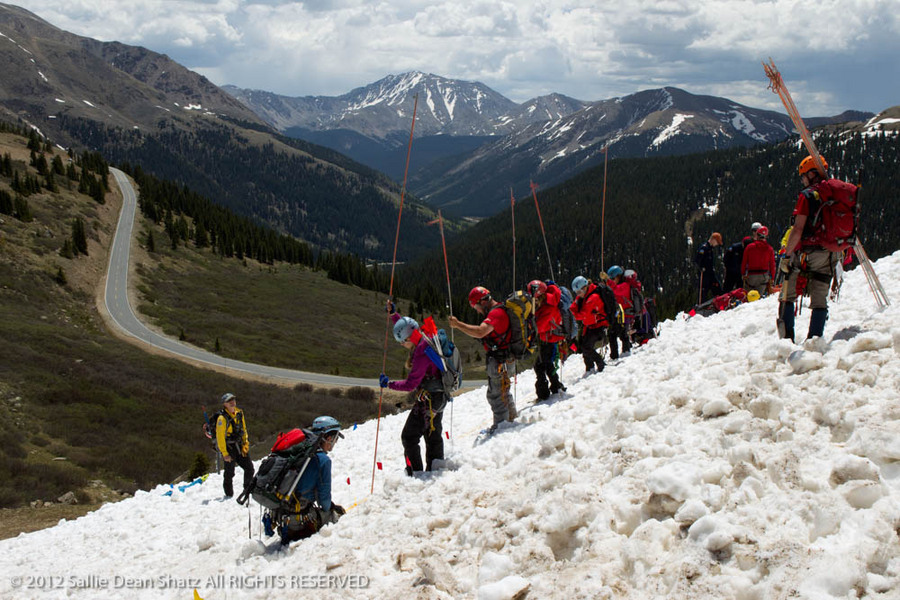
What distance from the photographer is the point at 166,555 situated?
919 cm

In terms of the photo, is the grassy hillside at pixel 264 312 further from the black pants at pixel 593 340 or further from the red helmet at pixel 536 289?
the red helmet at pixel 536 289

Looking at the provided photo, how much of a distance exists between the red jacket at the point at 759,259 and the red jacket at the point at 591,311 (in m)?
6.11

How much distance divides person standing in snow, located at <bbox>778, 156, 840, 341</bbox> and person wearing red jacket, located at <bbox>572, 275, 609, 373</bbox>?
5.53 m


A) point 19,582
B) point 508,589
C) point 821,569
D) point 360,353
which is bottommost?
point 360,353

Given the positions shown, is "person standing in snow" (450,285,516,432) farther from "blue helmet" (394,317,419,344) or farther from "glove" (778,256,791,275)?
"glove" (778,256,791,275)

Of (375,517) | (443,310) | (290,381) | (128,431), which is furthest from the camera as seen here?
(443,310)

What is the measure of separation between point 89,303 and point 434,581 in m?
76.6

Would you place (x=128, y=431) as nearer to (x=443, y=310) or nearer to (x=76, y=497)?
(x=76, y=497)

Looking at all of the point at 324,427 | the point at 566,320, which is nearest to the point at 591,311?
the point at 566,320

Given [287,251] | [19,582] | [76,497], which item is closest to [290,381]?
[76,497]

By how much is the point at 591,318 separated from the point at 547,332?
2.00 m

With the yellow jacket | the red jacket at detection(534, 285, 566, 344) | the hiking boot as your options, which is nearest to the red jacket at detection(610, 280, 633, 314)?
the hiking boot

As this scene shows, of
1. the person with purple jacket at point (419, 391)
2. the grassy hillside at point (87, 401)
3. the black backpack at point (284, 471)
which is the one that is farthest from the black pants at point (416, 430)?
the grassy hillside at point (87, 401)

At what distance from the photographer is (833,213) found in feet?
24.2
